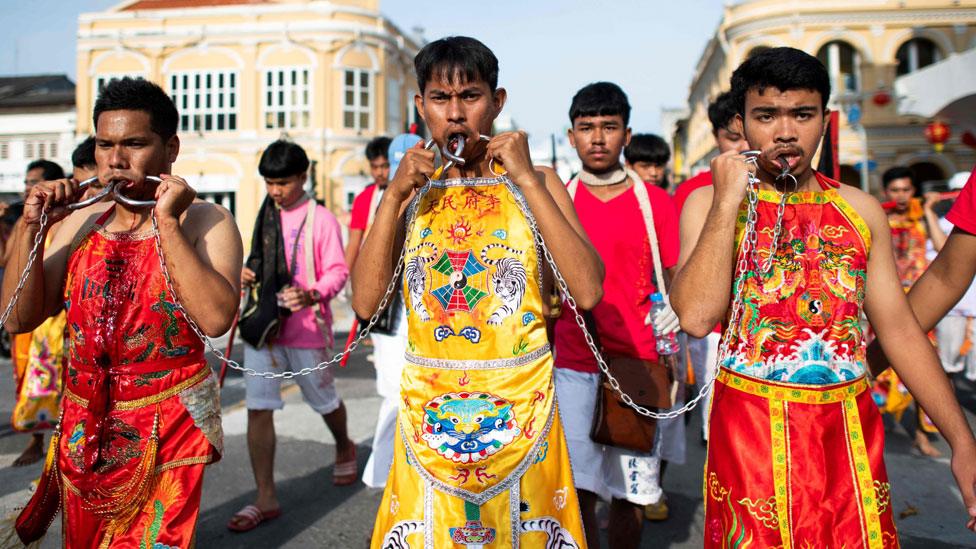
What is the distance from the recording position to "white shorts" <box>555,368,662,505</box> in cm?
349

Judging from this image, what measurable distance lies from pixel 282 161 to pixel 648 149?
2758mm

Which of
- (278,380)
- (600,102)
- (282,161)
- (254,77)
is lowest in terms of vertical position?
(278,380)

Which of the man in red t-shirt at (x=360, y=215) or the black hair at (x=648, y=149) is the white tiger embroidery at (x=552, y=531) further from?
the black hair at (x=648, y=149)

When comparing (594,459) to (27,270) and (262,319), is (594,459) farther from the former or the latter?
(27,270)

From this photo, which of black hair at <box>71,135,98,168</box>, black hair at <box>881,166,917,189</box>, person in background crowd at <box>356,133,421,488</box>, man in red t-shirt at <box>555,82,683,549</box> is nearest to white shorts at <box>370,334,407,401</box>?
person in background crowd at <box>356,133,421,488</box>

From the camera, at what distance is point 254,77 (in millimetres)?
32562

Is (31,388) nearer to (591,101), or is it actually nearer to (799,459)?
(591,101)

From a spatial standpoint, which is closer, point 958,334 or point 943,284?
point 943,284

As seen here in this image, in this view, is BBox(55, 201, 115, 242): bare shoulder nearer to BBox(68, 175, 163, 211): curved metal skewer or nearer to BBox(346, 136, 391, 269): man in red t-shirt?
BBox(68, 175, 163, 211): curved metal skewer

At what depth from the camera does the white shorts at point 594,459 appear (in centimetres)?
349

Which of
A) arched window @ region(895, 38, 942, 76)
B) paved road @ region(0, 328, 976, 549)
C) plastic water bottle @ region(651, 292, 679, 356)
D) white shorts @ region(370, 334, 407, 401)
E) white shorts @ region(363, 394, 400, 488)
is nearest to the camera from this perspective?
plastic water bottle @ region(651, 292, 679, 356)

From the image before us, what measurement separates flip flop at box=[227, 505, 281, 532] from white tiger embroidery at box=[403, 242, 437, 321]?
262 cm

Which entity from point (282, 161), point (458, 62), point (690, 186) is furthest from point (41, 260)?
point (690, 186)

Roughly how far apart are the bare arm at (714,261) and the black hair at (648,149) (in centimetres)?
345
